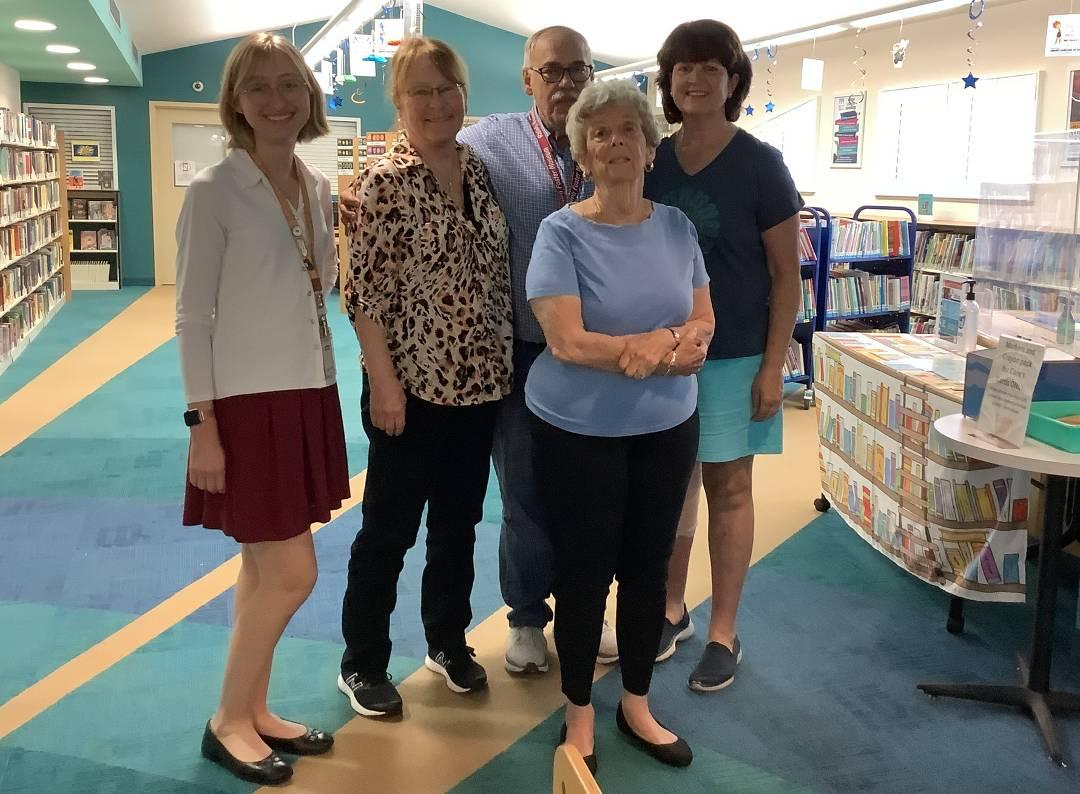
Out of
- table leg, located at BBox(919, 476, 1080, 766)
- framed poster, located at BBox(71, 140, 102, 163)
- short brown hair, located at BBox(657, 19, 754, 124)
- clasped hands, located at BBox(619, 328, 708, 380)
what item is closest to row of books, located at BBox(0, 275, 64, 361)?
framed poster, located at BBox(71, 140, 102, 163)

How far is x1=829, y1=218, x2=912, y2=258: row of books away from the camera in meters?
6.19

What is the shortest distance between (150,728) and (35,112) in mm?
11978

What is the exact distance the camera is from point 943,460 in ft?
9.15

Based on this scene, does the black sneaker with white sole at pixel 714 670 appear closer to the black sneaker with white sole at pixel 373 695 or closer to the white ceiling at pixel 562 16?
the black sneaker with white sole at pixel 373 695

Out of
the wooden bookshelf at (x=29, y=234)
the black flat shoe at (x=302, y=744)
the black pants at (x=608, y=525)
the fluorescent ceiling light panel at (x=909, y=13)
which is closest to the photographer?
the black pants at (x=608, y=525)

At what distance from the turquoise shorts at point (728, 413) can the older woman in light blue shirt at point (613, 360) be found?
0.37 metres

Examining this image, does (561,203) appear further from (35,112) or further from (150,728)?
(35,112)

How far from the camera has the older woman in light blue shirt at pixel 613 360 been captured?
185cm

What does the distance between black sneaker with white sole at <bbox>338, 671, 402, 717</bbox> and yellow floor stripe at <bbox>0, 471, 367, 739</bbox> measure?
760 mm

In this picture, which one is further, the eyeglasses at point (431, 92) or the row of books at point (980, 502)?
the row of books at point (980, 502)

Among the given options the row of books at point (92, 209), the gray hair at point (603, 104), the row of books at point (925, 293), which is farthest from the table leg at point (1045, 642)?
the row of books at point (92, 209)

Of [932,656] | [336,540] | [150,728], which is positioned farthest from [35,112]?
[932,656]

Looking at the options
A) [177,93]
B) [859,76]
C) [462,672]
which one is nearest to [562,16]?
[859,76]

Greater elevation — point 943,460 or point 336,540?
point 943,460
